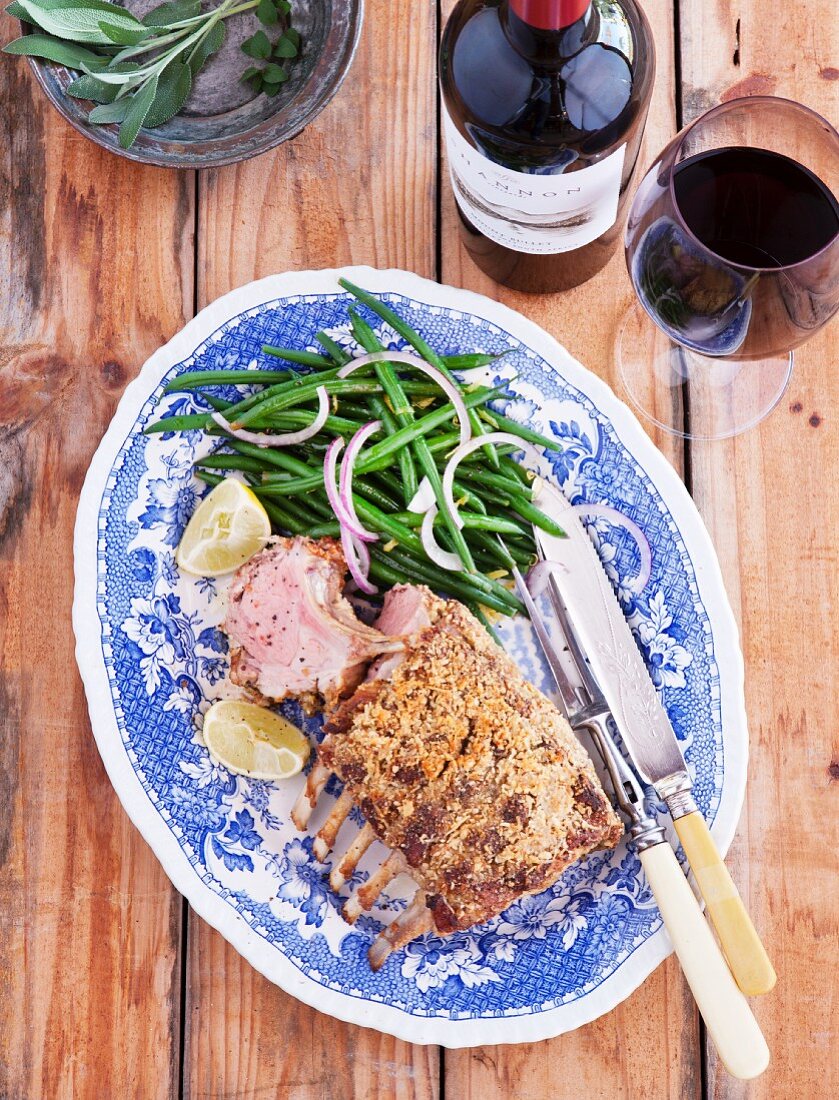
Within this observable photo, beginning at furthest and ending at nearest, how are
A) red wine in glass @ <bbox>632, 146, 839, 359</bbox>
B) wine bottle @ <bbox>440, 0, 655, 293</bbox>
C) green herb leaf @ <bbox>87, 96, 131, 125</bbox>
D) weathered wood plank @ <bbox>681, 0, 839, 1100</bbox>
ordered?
1. weathered wood plank @ <bbox>681, 0, 839, 1100</bbox>
2. green herb leaf @ <bbox>87, 96, 131, 125</bbox>
3. red wine in glass @ <bbox>632, 146, 839, 359</bbox>
4. wine bottle @ <bbox>440, 0, 655, 293</bbox>

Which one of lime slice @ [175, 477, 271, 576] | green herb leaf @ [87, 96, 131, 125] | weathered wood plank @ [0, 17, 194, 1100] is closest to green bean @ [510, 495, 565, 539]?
lime slice @ [175, 477, 271, 576]

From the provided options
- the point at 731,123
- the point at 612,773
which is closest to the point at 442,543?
the point at 612,773

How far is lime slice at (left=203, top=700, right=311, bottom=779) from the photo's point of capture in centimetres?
251

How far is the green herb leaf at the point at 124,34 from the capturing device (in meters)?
2.45

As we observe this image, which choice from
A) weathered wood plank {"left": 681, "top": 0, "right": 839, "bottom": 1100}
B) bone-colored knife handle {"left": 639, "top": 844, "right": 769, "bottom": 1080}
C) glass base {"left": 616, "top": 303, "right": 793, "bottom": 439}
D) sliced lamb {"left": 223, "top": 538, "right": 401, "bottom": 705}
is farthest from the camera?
glass base {"left": 616, "top": 303, "right": 793, "bottom": 439}

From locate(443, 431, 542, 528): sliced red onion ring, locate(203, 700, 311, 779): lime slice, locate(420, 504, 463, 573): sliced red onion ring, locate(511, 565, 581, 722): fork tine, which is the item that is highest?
locate(443, 431, 542, 528): sliced red onion ring

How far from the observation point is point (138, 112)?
2469 millimetres

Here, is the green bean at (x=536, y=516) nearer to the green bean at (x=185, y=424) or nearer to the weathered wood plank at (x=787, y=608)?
the weathered wood plank at (x=787, y=608)

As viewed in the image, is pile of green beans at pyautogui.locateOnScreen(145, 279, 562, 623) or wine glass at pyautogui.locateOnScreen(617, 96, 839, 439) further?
pile of green beans at pyautogui.locateOnScreen(145, 279, 562, 623)

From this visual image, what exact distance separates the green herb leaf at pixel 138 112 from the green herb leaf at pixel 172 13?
0.63 ft

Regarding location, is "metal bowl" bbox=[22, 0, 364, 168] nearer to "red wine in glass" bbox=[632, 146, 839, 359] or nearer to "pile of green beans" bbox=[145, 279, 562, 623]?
"pile of green beans" bbox=[145, 279, 562, 623]

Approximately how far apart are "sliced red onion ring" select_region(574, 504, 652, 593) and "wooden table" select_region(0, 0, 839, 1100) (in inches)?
11.5

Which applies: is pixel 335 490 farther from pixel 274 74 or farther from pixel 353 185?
pixel 274 74

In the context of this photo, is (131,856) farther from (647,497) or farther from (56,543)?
(647,497)
